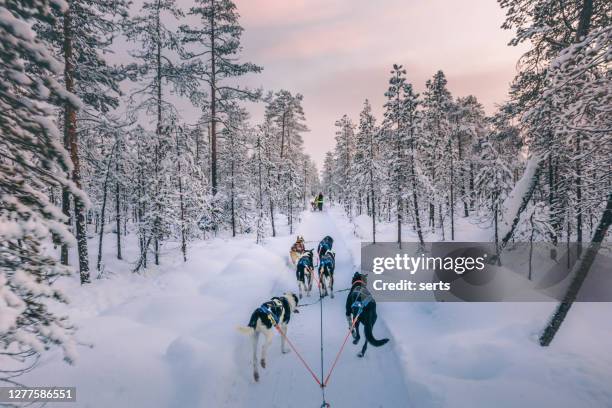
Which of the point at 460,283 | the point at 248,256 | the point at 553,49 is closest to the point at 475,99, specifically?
the point at 553,49

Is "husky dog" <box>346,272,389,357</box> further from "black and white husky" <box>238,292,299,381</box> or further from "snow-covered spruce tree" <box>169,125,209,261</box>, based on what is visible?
"snow-covered spruce tree" <box>169,125,209,261</box>

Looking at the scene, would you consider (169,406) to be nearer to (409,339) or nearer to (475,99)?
(409,339)

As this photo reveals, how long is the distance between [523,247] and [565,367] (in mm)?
17945

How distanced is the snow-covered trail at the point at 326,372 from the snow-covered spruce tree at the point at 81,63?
29.4ft

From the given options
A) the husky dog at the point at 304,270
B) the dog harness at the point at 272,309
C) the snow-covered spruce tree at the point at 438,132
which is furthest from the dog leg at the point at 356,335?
the snow-covered spruce tree at the point at 438,132

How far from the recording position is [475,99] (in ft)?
113

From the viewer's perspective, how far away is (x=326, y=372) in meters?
6.65

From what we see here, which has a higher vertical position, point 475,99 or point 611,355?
point 475,99

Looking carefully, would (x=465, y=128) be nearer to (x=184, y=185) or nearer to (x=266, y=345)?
(x=184, y=185)

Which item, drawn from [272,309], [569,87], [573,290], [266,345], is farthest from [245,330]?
[569,87]

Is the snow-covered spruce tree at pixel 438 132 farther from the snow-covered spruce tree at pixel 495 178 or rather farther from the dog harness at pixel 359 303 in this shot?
the dog harness at pixel 359 303

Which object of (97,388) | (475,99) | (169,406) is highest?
(475,99)

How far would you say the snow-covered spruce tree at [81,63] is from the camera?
1088 cm

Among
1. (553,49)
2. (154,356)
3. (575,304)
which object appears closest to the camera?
(154,356)
